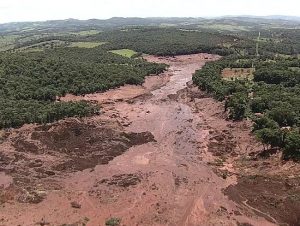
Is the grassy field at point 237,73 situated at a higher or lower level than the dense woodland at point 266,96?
lower

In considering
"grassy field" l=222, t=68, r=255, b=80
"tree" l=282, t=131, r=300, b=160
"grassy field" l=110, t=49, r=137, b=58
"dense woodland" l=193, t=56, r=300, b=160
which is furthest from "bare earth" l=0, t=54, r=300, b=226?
"grassy field" l=110, t=49, r=137, b=58

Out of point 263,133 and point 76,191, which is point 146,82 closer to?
point 263,133

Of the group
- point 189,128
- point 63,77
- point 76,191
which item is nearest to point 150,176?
point 76,191

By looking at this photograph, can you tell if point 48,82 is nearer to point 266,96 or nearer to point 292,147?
point 266,96

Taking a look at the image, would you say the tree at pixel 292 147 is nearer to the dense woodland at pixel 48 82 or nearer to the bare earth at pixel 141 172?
the bare earth at pixel 141 172

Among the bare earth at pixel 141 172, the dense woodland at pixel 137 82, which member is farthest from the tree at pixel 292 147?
the bare earth at pixel 141 172

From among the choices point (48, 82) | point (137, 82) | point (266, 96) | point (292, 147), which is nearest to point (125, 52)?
point (137, 82)

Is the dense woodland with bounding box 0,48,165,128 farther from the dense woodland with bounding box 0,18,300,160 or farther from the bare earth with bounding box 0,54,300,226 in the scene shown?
the bare earth with bounding box 0,54,300,226
